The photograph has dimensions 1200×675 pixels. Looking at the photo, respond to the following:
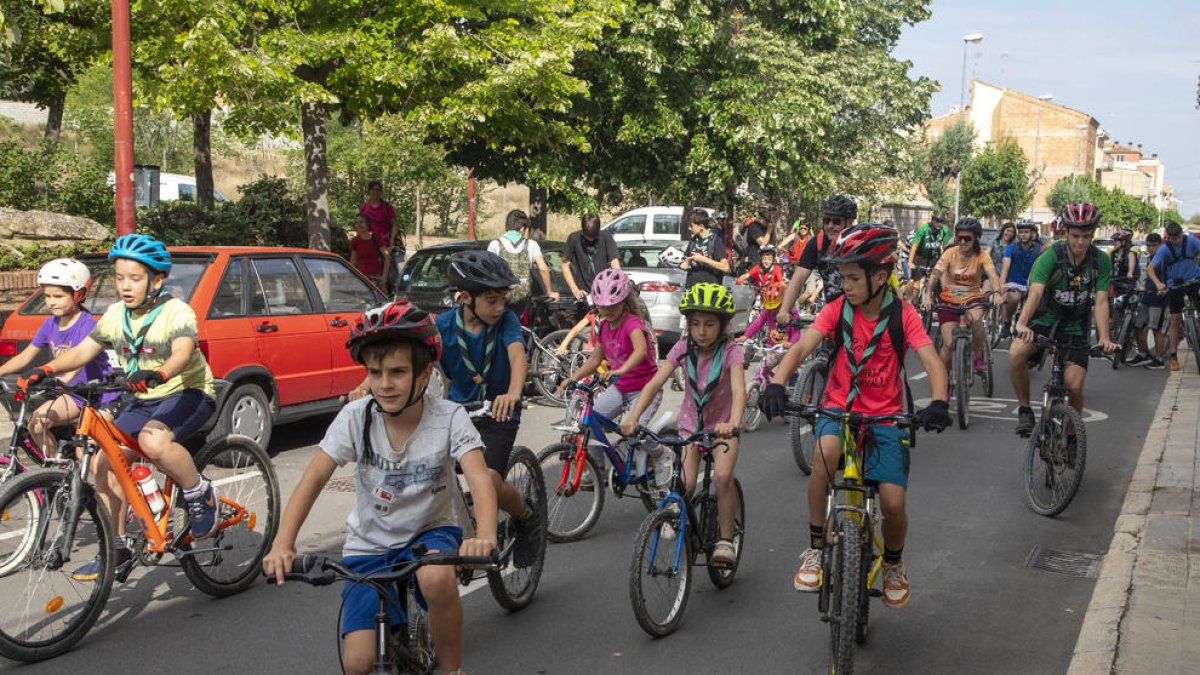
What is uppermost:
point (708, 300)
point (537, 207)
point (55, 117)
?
point (55, 117)

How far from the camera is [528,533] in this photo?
17.7 ft

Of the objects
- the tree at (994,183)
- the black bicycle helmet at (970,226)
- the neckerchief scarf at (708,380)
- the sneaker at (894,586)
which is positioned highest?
the tree at (994,183)

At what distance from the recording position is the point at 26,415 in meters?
5.12

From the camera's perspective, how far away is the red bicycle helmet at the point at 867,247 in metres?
4.86

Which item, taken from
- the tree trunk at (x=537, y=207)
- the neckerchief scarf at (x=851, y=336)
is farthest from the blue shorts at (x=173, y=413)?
the tree trunk at (x=537, y=207)

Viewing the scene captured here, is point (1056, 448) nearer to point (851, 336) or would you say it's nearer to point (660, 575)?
point (851, 336)

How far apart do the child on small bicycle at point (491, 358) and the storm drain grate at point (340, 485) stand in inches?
106

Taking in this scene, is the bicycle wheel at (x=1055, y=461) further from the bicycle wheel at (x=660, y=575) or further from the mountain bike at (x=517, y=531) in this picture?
the mountain bike at (x=517, y=531)

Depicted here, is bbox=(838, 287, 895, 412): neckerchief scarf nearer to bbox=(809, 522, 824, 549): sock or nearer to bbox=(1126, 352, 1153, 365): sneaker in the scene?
bbox=(809, 522, 824, 549): sock

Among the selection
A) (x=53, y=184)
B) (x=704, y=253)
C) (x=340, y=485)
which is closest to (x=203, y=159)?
(x=53, y=184)

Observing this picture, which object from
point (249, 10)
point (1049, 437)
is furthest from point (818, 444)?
point (249, 10)

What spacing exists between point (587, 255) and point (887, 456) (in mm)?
7969

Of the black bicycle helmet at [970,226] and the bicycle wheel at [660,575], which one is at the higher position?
the black bicycle helmet at [970,226]

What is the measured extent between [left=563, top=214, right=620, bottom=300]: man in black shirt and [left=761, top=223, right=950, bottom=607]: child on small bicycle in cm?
734
